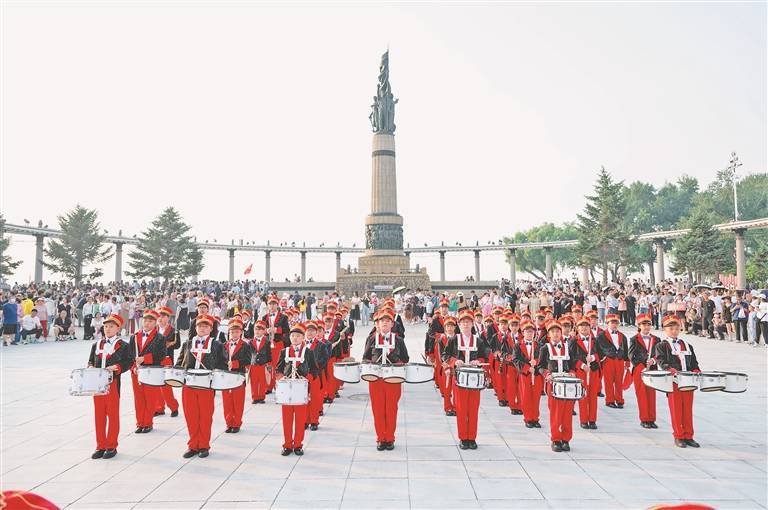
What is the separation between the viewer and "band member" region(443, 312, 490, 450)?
24.8ft

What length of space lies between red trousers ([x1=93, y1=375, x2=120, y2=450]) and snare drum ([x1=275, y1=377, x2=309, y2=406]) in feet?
7.76

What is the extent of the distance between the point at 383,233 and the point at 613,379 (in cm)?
3087

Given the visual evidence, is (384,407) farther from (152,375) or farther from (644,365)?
(644,365)

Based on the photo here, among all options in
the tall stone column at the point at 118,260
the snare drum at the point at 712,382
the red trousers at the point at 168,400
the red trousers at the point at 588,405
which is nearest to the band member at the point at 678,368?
the snare drum at the point at 712,382

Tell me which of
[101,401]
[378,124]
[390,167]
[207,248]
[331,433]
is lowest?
[331,433]

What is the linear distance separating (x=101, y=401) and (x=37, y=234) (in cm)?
4955

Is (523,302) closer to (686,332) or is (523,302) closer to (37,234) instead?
(686,332)

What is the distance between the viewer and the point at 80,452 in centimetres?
751

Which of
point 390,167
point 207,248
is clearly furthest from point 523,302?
point 207,248

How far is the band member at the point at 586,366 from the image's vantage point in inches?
331

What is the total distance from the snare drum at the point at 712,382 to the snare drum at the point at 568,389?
5.57 feet

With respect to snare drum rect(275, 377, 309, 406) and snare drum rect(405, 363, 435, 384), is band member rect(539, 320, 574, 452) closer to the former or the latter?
snare drum rect(405, 363, 435, 384)

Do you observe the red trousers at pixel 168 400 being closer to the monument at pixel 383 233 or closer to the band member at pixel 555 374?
the band member at pixel 555 374

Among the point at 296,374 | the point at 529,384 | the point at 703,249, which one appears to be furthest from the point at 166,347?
the point at 703,249
